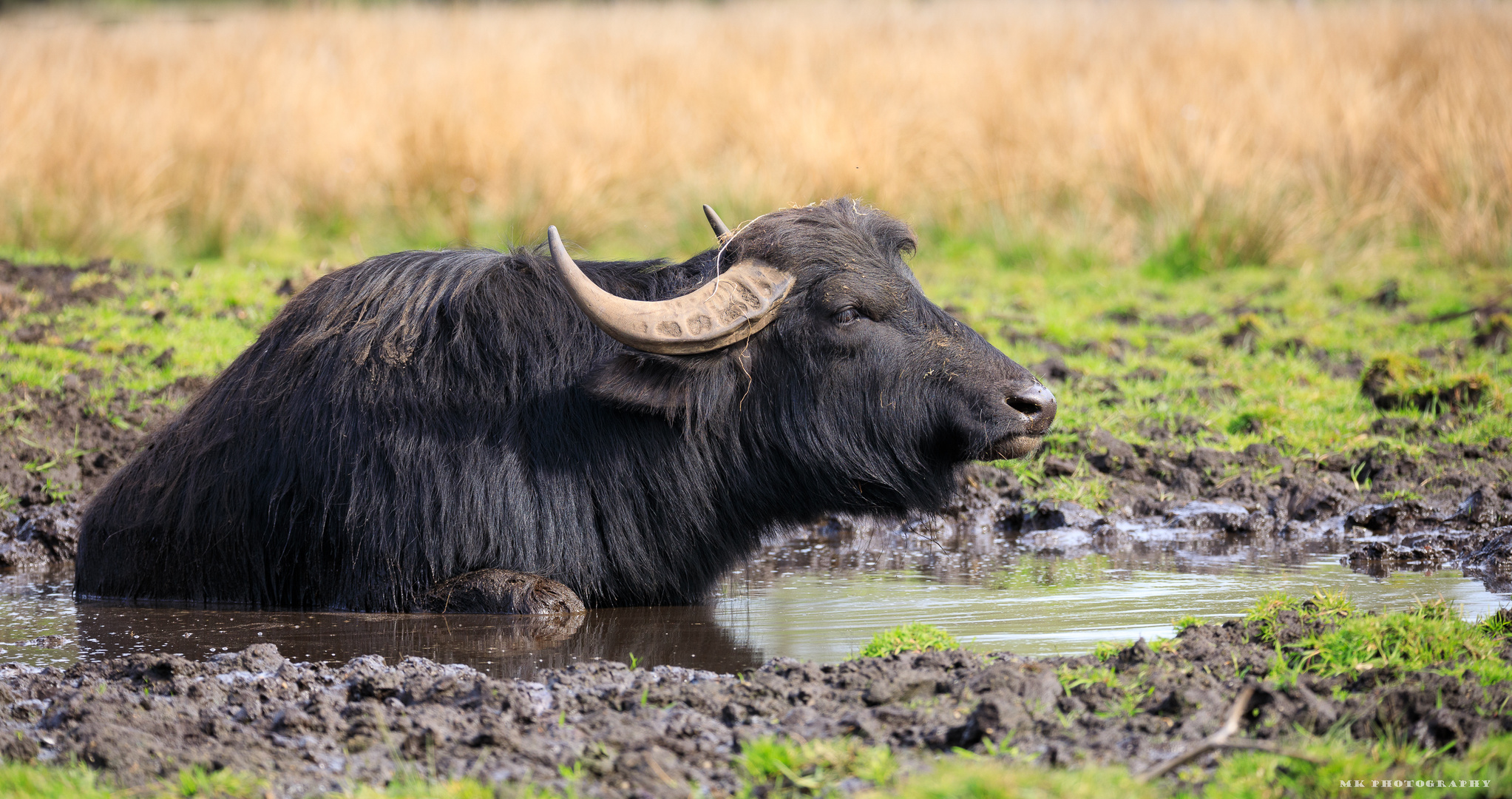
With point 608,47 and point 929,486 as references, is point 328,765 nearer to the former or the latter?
point 929,486

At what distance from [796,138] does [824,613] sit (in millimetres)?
8911

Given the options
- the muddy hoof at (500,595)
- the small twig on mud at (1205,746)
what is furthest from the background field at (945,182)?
the small twig on mud at (1205,746)

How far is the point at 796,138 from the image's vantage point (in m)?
13.3

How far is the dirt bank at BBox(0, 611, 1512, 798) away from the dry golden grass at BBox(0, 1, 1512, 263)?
8.68 meters

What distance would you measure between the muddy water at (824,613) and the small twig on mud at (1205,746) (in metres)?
1.10

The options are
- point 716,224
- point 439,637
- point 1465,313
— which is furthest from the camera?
point 1465,313

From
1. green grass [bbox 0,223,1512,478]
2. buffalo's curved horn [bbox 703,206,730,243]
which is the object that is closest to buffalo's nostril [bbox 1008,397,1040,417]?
buffalo's curved horn [bbox 703,206,730,243]

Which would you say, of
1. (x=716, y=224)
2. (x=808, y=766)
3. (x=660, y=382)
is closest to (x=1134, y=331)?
(x=716, y=224)

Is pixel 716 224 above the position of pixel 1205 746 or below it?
above

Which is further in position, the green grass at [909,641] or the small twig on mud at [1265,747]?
the green grass at [909,641]

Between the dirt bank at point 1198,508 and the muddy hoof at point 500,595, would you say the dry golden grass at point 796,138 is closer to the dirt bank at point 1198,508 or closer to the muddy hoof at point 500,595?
the dirt bank at point 1198,508

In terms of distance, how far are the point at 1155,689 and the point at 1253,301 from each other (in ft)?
24.8

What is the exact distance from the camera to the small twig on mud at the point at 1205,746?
2.92m

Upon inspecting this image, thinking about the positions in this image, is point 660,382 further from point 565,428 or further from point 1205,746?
point 1205,746
